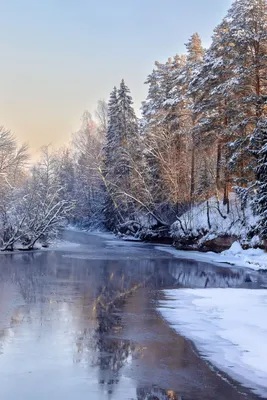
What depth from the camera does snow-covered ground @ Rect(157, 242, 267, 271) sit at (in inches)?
993

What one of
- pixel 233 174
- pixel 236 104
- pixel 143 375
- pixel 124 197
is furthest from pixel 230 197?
pixel 143 375

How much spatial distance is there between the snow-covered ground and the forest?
0.70 metres

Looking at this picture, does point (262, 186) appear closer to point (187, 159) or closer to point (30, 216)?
point (30, 216)

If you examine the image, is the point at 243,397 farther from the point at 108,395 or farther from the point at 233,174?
the point at 233,174

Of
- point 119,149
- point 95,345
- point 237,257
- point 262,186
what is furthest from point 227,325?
point 119,149

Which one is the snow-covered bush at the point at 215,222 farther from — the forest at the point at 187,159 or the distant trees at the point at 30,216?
the distant trees at the point at 30,216

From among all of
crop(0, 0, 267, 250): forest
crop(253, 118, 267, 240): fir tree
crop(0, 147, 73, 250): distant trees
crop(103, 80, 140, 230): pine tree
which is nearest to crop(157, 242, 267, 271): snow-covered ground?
crop(0, 0, 267, 250): forest

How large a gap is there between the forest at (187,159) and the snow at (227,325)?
900 centimetres

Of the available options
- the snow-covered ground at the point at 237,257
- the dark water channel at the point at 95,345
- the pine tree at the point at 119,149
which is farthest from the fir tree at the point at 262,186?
the pine tree at the point at 119,149

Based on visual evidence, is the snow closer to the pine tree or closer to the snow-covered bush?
the snow-covered bush

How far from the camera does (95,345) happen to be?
903cm

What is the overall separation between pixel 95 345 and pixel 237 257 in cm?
2017

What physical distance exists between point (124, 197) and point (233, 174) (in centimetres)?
1650

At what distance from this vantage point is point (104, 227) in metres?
63.8
